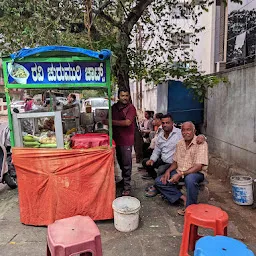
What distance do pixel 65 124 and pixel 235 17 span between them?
14.9ft

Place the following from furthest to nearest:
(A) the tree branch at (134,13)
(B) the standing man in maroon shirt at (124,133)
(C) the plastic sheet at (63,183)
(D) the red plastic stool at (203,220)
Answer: (A) the tree branch at (134,13), (B) the standing man in maroon shirt at (124,133), (C) the plastic sheet at (63,183), (D) the red plastic stool at (203,220)

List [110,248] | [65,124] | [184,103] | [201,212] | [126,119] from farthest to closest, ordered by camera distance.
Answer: [184,103]
[65,124]
[126,119]
[110,248]
[201,212]

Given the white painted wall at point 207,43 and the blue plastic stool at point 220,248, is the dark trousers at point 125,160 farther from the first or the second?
the white painted wall at point 207,43

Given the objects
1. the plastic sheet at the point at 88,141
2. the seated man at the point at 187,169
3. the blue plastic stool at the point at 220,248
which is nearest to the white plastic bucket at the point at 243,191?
the seated man at the point at 187,169

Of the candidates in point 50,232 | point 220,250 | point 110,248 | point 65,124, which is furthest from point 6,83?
point 220,250

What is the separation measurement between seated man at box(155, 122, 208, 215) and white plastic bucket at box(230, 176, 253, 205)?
2.29 feet

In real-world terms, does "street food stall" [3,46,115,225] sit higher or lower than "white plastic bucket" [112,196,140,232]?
higher

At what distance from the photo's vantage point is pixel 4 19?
4.95 m

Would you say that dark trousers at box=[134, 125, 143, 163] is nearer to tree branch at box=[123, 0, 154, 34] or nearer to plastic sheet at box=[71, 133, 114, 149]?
tree branch at box=[123, 0, 154, 34]

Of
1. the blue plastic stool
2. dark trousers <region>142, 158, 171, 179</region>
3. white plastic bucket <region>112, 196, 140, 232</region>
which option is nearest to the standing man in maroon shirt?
dark trousers <region>142, 158, 171, 179</region>

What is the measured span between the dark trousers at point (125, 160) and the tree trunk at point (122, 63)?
6.64ft

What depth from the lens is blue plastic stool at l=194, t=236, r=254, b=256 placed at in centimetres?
172

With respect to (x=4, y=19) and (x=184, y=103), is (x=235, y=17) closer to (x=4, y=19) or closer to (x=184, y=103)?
(x=184, y=103)

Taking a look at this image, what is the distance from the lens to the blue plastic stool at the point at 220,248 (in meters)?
1.72
